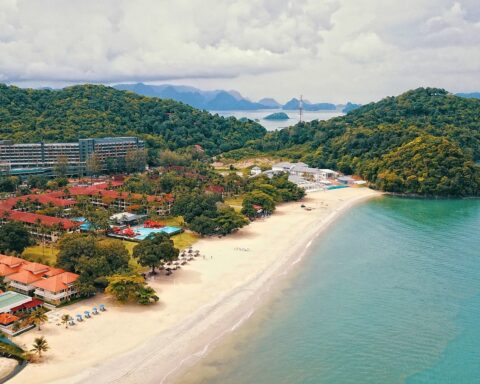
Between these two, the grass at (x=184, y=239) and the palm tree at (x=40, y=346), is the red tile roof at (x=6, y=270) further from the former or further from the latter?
the grass at (x=184, y=239)

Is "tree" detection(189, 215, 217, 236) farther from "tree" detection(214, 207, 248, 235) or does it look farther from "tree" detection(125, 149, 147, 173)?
"tree" detection(125, 149, 147, 173)

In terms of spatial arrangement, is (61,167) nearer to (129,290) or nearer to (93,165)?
(93,165)

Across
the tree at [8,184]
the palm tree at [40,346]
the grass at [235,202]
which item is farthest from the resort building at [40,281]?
the tree at [8,184]

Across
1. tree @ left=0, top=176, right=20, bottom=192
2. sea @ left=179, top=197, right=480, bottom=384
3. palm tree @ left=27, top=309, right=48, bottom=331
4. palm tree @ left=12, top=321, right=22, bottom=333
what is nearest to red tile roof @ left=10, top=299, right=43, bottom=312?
palm tree @ left=27, top=309, right=48, bottom=331

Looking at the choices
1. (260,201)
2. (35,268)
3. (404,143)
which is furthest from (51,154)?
(404,143)

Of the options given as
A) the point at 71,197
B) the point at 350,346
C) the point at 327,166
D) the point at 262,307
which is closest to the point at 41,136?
the point at 71,197

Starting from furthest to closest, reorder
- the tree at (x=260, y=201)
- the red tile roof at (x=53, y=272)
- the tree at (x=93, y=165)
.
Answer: the tree at (x=93, y=165) → the tree at (x=260, y=201) → the red tile roof at (x=53, y=272)

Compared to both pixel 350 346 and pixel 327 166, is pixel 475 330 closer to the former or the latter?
pixel 350 346
